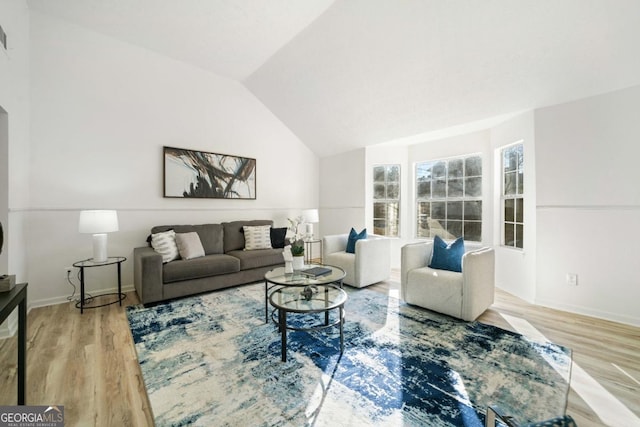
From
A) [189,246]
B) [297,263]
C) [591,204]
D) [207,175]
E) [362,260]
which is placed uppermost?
[207,175]

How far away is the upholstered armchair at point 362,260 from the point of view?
374 centimetres

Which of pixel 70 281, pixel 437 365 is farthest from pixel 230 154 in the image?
pixel 437 365

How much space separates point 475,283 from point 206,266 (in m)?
3.08

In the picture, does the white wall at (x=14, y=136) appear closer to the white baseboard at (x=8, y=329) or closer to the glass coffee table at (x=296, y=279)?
the white baseboard at (x=8, y=329)

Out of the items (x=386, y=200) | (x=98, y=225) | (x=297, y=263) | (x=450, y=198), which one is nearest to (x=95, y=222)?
(x=98, y=225)

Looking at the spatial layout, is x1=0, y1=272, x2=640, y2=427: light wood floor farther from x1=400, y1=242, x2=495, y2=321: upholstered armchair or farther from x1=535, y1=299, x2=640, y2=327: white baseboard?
x1=400, y1=242, x2=495, y2=321: upholstered armchair

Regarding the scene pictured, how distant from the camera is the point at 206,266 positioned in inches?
137

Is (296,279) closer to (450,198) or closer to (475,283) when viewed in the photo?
(475,283)

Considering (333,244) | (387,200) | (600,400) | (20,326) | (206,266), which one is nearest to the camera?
(20,326)

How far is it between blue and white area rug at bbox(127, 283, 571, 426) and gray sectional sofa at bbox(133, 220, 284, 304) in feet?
1.50

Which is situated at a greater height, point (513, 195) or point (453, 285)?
point (513, 195)

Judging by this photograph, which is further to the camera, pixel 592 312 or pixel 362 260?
pixel 362 260

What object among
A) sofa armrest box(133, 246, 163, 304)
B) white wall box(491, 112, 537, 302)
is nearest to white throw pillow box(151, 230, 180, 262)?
sofa armrest box(133, 246, 163, 304)

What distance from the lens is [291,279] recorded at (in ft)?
8.43
